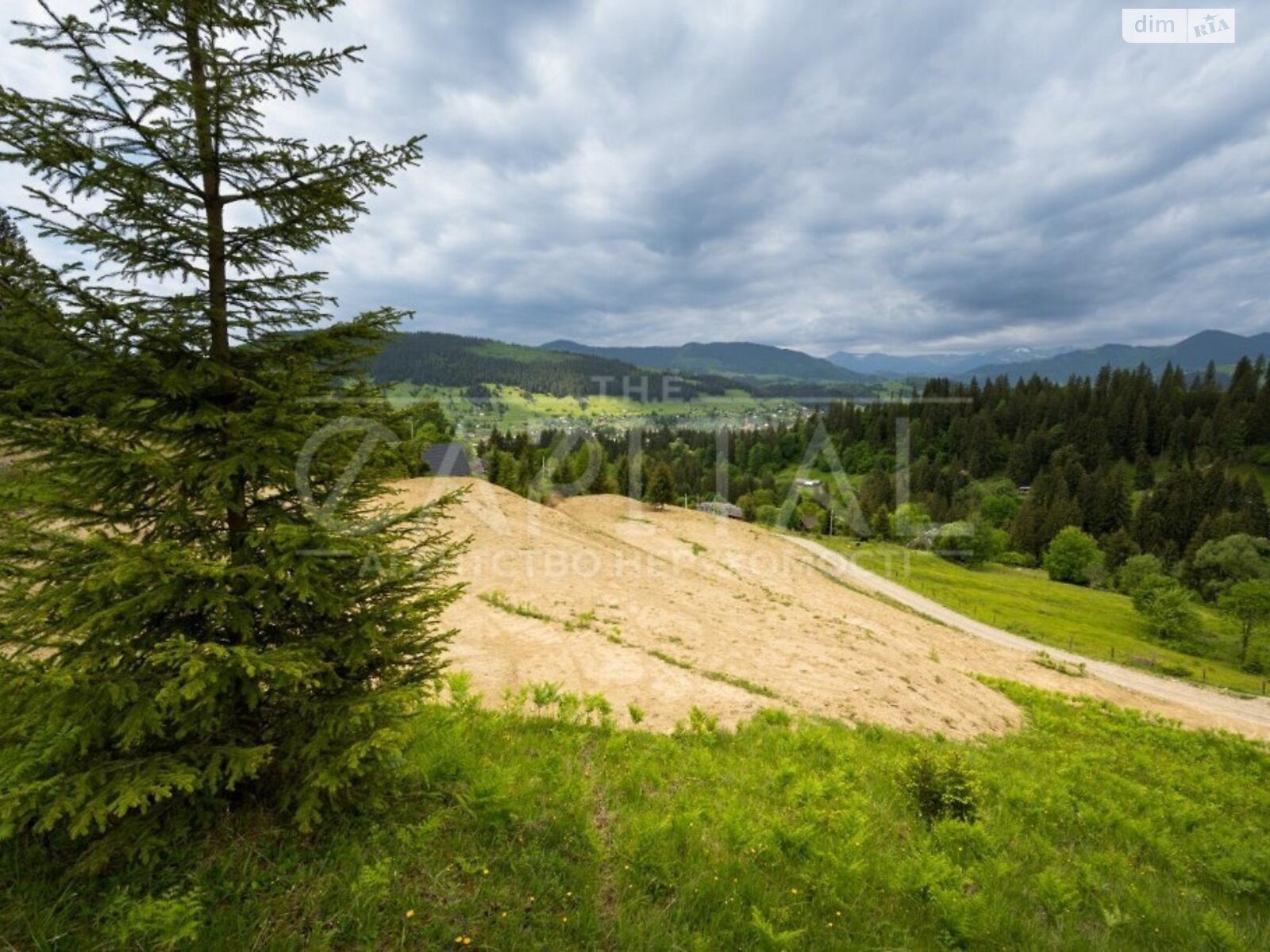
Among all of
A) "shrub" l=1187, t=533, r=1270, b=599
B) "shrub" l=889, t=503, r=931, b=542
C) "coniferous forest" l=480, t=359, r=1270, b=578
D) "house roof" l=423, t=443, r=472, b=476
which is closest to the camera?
"house roof" l=423, t=443, r=472, b=476

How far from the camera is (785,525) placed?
357 ft

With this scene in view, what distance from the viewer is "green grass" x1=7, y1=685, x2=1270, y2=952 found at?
178 inches

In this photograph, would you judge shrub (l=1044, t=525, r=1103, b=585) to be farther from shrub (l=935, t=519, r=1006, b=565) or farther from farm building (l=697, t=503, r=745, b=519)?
farm building (l=697, t=503, r=745, b=519)

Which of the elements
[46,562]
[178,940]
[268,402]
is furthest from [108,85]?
[178,940]

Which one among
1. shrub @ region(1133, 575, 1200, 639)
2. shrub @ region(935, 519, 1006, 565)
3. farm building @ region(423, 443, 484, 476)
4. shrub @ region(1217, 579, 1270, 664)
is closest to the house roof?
farm building @ region(423, 443, 484, 476)

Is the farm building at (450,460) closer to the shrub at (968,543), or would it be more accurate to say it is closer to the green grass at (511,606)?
the green grass at (511,606)

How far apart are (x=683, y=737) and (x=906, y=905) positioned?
5.16 meters

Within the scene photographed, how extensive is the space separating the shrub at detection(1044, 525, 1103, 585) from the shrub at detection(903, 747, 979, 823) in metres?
107

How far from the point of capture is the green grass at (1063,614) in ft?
165

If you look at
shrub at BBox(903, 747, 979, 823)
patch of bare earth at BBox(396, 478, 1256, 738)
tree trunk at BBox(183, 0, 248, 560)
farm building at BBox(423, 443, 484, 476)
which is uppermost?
tree trunk at BBox(183, 0, 248, 560)

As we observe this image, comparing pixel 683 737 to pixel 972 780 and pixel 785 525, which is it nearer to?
pixel 972 780

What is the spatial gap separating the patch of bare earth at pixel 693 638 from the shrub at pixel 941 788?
4.14 m

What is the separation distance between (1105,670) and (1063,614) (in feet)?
75.2

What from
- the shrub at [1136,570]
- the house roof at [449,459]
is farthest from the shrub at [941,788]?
the shrub at [1136,570]
